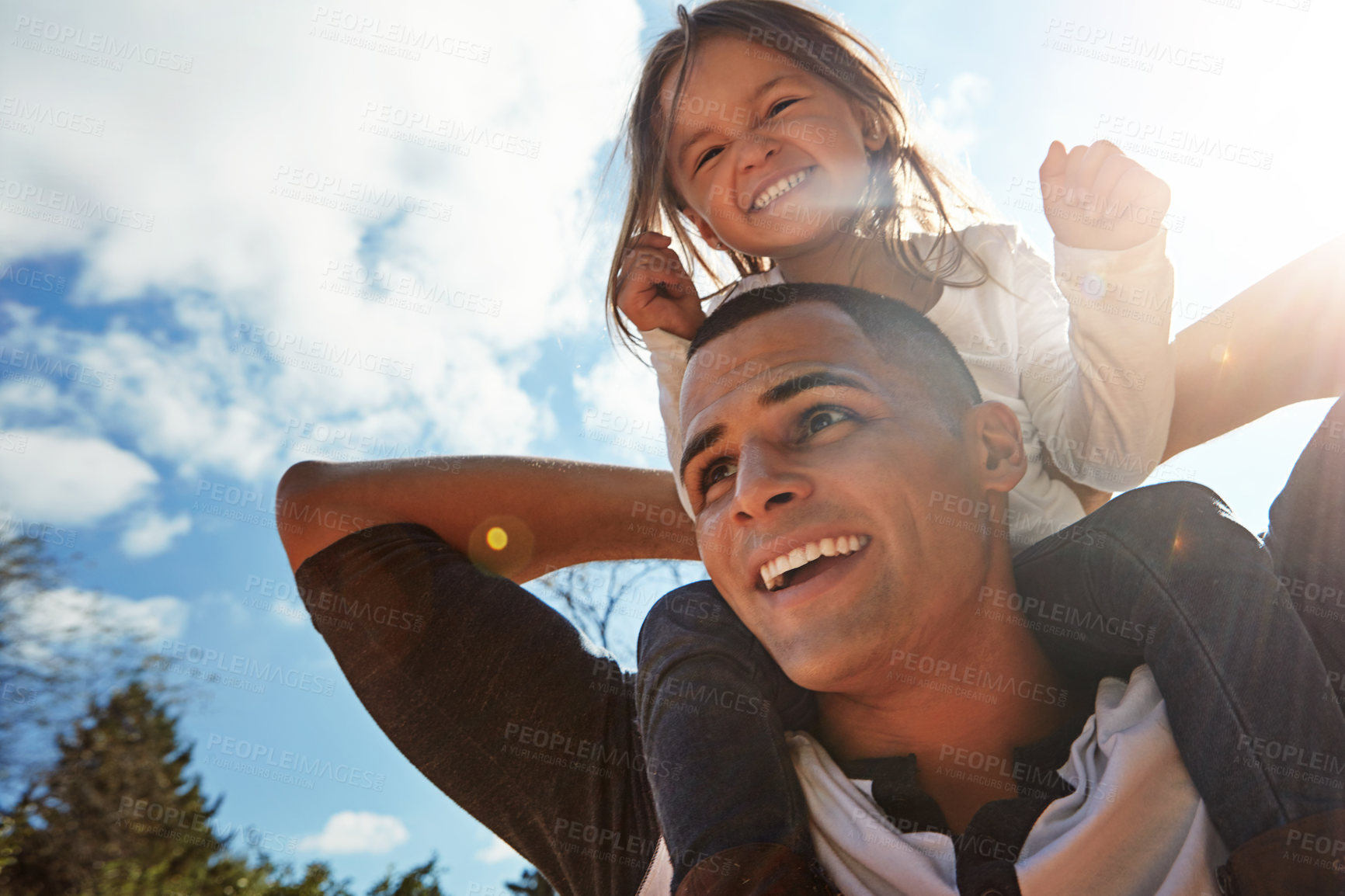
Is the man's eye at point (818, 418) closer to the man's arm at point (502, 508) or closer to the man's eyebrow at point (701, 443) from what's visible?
the man's eyebrow at point (701, 443)

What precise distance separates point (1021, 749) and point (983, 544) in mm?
455

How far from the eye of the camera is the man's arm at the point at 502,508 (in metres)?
2.48

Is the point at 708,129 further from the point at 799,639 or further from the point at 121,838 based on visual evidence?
the point at 121,838

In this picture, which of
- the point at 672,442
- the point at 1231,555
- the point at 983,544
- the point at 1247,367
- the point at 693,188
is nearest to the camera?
the point at 1231,555

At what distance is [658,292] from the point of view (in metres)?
2.96

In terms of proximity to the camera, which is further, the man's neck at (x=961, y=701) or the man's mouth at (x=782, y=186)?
the man's mouth at (x=782, y=186)

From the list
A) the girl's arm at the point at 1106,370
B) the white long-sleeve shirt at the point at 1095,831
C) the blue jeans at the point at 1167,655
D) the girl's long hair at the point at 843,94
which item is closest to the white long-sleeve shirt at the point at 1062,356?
the girl's arm at the point at 1106,370

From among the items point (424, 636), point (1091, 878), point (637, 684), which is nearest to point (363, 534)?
point (424, 636)

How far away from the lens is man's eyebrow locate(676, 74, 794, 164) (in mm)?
3141

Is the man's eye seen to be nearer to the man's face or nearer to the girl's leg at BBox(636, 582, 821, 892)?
the man's face

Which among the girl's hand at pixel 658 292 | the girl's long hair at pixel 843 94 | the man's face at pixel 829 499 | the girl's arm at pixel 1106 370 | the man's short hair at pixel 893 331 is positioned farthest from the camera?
the girl's long hair at pixel 843 94

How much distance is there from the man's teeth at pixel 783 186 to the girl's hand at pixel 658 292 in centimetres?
40

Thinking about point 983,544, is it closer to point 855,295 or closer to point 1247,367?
point 855,295

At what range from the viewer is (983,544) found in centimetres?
199
